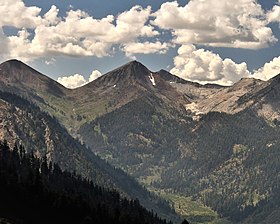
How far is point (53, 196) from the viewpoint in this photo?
7682 inches

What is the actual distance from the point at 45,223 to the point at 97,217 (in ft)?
105

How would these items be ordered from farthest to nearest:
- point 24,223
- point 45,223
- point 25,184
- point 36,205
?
point 25,184
point 36,205
point 45,223
point 24,223

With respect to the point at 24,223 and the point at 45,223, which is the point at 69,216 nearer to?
the point at 45,223

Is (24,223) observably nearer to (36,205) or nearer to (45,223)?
(45,223)

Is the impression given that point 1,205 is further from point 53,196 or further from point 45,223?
point 53,196

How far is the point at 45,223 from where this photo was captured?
171125 millimetres

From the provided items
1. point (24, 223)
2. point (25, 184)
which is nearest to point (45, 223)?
point (24, 223)

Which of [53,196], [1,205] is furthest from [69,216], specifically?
[1,205]

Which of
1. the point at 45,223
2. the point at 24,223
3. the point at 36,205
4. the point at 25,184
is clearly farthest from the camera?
the point at 25,184

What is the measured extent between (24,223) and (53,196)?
1477 inches

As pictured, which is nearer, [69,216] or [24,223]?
[24,223]

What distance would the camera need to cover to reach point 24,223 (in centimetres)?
15775

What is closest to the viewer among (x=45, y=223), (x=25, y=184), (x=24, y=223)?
(x=24, y=223)

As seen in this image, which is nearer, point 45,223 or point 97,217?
point 45,223
